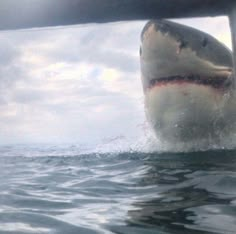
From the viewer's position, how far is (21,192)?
16.4 feet

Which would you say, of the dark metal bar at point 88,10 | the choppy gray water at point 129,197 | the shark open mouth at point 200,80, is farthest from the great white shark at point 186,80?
the dark metal bar at point 88,10

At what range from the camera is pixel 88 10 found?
227 centimetres

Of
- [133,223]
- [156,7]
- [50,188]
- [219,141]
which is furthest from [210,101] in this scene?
[156,7]

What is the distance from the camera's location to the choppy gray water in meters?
3.20

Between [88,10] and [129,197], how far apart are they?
7.90ft

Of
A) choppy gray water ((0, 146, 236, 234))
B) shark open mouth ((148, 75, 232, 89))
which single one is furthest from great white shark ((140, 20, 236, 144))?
choppy gray water ((0, 146, 236, 234))

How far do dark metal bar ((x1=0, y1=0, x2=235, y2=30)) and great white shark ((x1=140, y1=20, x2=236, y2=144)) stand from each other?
3.68 meters

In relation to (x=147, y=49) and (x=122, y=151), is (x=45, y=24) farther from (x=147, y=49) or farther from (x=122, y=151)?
(x=122, y=151)

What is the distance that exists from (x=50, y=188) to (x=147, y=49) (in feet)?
8.03

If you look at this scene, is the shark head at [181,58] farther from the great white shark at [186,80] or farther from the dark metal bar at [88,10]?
the dark metal bar at [88,10]

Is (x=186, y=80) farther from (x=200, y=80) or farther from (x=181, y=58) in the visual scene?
(x=181, y=58)

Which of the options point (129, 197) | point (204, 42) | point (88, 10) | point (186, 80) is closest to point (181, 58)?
point (186, 80)

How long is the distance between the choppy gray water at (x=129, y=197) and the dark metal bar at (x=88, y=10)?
146 cm

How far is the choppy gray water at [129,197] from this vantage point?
3.20 metres
